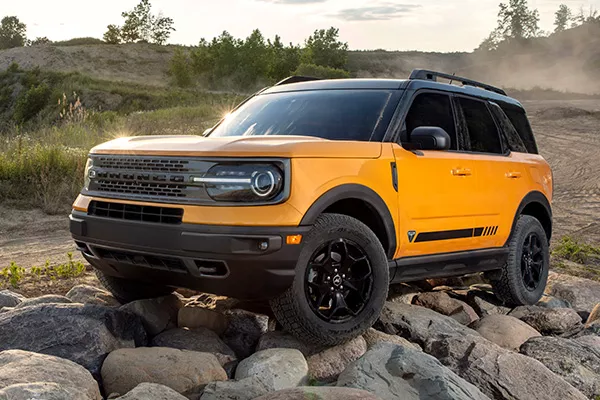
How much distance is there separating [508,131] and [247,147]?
3.71 metres

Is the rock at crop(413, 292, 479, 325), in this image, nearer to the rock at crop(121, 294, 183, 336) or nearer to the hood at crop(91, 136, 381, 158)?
the hood at crop(91, 136, 381, 158)

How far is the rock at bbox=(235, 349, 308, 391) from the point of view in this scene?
4.76 metres

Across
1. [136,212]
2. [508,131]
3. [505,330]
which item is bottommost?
[505,330]

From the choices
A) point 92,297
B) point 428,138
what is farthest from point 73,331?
point 428,138

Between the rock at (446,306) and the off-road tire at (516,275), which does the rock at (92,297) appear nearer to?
the rock at (446,306)

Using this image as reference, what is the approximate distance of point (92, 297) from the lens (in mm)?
6387

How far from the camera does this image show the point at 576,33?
113m

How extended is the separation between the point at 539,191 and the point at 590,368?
2.15 meters

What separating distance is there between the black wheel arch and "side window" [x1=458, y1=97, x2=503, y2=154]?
1730 mm

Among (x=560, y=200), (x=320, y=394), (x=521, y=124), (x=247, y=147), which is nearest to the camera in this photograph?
(x=320, y=394)

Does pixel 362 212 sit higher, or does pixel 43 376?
pixel 362 212

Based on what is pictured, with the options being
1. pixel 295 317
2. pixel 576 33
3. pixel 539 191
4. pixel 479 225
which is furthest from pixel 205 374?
pixel 576 33

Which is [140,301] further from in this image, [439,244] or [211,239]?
[439,244]

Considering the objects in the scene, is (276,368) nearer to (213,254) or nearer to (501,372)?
(213,254)
